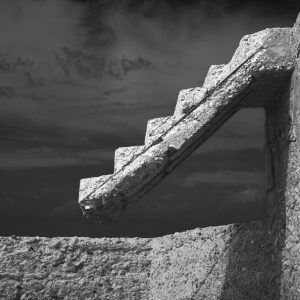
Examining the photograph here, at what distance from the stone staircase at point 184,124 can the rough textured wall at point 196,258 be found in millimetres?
332

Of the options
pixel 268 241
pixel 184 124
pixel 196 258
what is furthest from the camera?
pixel 196 258

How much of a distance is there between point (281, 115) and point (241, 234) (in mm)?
2345

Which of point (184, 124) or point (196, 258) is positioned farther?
point (196, 258)

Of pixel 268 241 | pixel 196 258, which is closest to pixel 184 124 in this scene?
pixel 268 241

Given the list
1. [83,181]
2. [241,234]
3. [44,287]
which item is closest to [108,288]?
[44,287]

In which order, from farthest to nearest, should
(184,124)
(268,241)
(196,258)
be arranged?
1. (196,258)
2. (268,241)
3. (184,124)

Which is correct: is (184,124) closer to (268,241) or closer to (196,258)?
(268,241)

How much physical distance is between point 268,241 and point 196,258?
6.92 ft

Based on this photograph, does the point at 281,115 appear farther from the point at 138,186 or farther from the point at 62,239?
the point at 62,239

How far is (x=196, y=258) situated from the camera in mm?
10242

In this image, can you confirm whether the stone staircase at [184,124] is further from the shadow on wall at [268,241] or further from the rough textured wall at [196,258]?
the shadow on wall at [268,241]

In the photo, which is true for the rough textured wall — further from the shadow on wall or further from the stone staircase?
the stone staircase

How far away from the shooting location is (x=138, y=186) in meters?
7.35

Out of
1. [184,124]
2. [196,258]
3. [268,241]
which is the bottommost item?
[196,258]
